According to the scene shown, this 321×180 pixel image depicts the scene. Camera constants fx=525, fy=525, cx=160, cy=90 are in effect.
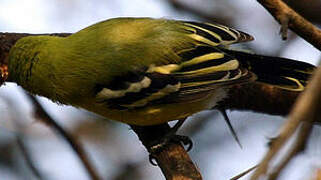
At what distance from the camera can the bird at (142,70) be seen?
9.71 feet

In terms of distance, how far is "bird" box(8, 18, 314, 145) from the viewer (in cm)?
296

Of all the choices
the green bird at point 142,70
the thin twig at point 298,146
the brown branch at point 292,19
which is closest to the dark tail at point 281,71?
the green bird at point 142,70

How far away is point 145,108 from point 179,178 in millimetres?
571

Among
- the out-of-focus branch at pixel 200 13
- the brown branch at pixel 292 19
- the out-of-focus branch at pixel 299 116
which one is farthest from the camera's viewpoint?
the out-of-focus branch at pixel 200 13

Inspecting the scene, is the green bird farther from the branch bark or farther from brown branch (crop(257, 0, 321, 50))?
brown branch (crop(257, 0, 321, 50))

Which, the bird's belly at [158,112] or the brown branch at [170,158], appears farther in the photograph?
the bird's belly at [158,112]

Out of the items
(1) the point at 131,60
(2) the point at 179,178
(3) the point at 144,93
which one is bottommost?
(2) the point at 179,178

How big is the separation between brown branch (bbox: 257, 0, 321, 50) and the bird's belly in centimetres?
80

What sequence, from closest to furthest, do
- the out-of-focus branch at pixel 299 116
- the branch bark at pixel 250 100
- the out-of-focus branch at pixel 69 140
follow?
1. the out-of-focus branch at pixel 299 116
2. the out-of-focus branch at pixel 69 140
3. the branch bark at pixel 250 100

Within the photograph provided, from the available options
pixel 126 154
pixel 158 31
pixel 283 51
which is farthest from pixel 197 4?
pixel 158 31

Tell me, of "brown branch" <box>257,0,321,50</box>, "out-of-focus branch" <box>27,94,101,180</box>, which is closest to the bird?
"out-of-focus branch" <box>27,94,101,180</box>

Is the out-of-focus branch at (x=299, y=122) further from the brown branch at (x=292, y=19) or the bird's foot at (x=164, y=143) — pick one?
the bird's foot at (x=164, y=143)

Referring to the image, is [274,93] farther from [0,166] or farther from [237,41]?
[0,166]

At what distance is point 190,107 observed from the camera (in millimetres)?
3102
